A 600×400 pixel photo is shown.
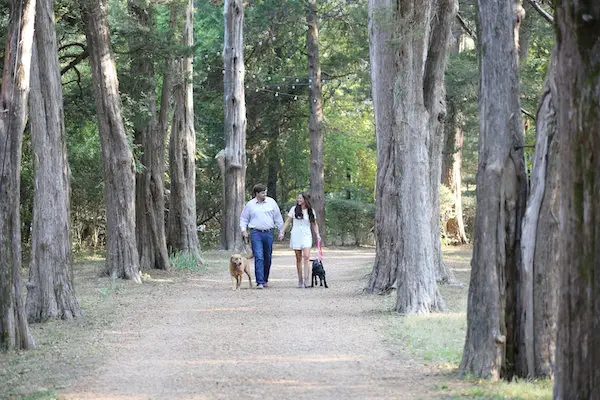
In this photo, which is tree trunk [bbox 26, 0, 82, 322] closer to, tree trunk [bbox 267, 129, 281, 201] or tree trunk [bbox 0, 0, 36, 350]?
tree trunk [bbox 0, 0, 36, 350]

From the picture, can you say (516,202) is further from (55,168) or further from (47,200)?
A: (47,200)

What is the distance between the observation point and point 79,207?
3653 cm

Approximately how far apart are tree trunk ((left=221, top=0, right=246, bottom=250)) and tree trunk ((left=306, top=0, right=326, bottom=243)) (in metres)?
5.95

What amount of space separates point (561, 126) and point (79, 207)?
1270 inches

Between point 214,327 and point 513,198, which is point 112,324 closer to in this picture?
point 214,327

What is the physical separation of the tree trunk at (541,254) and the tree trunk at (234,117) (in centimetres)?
2543

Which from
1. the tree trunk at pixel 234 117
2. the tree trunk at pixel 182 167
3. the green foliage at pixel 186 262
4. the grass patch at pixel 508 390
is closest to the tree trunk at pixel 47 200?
the grass patch at pixel 508 390

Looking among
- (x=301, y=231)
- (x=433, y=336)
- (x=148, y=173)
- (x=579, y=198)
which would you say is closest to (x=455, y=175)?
(x=148, y=173)

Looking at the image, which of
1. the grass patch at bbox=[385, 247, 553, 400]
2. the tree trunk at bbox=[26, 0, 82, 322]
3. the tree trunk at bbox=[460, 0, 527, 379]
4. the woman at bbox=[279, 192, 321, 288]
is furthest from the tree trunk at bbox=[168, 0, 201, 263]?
the tree trunk at bbox=[460, 0, 527, 379]

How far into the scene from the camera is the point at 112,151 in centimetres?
2066

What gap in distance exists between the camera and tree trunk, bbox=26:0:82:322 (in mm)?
14297

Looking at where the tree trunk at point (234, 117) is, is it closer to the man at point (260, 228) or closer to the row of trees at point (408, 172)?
the row of trees at point (408, 172)

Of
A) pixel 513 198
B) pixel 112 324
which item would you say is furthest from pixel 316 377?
pixel 112 324

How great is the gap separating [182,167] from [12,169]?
1783cm
